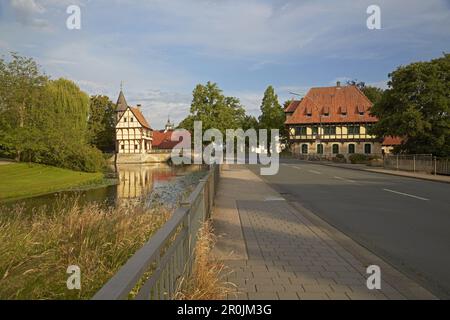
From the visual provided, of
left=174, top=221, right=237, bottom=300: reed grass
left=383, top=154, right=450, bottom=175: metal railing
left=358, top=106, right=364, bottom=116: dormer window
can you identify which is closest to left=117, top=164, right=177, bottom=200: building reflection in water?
left=174, top=221, right=237, bottom=300: reed grass

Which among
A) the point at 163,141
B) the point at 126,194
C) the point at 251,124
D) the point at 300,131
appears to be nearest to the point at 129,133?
the point at 163,141

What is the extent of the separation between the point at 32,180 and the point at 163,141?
6650cm

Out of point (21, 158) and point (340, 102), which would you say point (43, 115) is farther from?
point (340, 102)

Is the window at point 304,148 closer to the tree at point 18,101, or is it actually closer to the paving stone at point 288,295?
the tree at point 18,101

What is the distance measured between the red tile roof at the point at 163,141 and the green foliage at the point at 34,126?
159ft

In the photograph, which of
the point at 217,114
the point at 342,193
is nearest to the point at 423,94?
the point at 217,114

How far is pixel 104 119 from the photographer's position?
87.1m

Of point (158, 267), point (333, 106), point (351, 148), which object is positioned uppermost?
point (333, 106)

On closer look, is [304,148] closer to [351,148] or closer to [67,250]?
[351,148]

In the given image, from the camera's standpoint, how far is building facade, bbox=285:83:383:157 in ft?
213

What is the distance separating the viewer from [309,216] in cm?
1031

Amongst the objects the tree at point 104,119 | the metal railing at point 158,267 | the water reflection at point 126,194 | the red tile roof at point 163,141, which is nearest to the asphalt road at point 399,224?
the metal railing at point 158,267

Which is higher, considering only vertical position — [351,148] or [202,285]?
[351,148]
